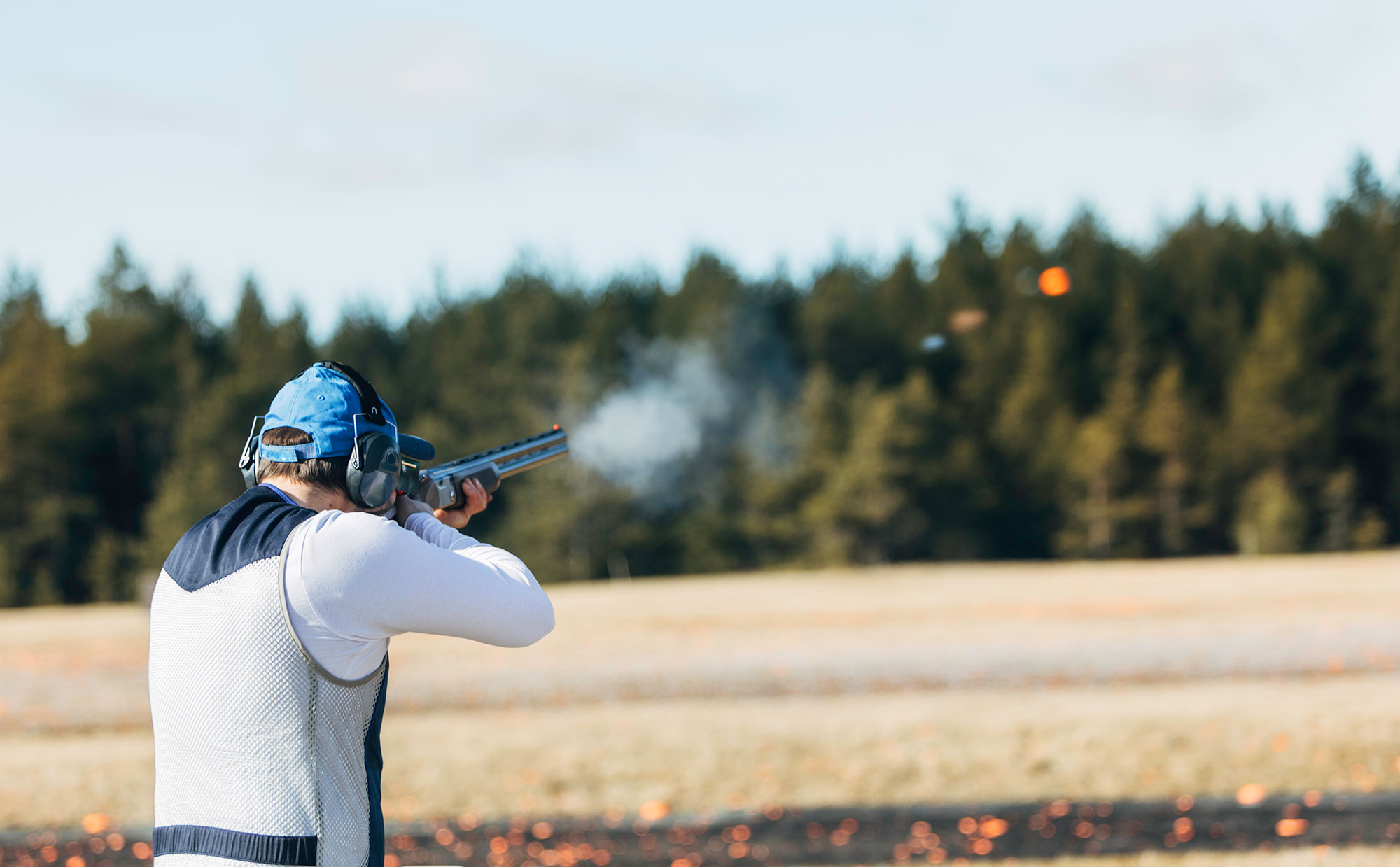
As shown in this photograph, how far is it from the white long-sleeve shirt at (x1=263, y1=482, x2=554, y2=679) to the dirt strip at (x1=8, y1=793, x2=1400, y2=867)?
4.61 meters

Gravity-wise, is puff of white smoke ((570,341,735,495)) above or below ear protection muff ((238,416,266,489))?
above

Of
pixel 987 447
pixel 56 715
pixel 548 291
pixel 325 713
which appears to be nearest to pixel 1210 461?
pixel 987 447

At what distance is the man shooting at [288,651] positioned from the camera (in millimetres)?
1914

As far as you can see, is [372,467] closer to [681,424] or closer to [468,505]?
[468,505]

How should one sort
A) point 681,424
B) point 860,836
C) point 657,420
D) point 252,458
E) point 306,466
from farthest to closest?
point 681,424, point 657,420, point 860,836, point 252,458, point 306,466

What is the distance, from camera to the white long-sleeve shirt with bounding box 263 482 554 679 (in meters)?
1.90

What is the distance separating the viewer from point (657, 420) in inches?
2044

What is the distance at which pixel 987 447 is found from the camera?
5038 cm

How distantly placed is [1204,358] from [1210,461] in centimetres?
860

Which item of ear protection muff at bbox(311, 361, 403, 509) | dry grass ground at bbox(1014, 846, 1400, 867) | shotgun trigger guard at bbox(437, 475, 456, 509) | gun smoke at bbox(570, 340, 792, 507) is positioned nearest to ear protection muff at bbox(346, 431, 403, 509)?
ear protection muff at bbox(311, 361, 403, 509)

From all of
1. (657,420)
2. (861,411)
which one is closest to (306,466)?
(861,411)

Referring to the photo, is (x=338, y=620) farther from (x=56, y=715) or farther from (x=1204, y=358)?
(x=1204, y=358)

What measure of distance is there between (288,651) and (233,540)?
0.20 m

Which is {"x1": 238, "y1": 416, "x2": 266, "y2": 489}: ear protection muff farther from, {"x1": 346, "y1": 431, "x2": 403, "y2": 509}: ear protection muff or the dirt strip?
the dirt strip
